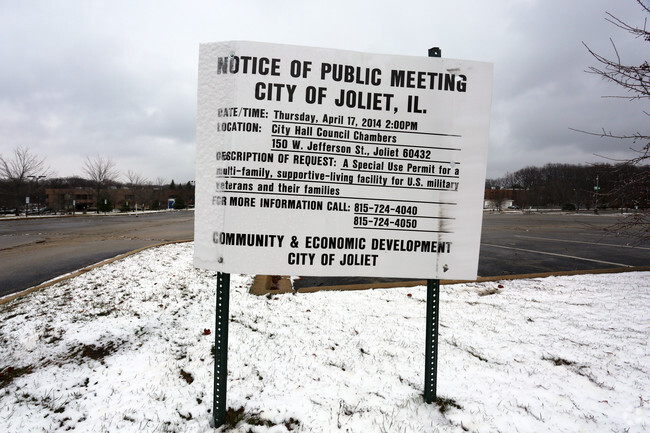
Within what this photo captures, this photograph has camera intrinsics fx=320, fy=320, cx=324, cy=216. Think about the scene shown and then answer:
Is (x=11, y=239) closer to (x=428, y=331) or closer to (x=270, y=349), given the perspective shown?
(x=270, y=349)

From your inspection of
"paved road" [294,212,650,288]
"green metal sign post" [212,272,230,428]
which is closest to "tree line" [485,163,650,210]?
"paved road" [294,212,650,288]

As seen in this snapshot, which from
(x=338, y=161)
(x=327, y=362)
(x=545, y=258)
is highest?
(x=338, y=161)

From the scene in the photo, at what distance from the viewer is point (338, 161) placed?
97.0 inches

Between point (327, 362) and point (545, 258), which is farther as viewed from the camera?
point (545, 258)

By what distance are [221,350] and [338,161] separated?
1688 millimetres

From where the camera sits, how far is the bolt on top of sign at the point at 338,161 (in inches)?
94.1

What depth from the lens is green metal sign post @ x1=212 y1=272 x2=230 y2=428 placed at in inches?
94.4

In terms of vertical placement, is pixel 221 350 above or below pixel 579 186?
below

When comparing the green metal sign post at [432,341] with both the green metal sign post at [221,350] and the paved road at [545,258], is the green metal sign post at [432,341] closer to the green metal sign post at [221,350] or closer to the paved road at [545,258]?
the green metal sign post at [221,350]

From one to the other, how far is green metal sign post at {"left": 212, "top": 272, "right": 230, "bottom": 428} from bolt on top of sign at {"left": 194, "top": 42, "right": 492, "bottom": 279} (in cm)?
16

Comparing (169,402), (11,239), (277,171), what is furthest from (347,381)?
(11,239)

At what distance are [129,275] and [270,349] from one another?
4717mm

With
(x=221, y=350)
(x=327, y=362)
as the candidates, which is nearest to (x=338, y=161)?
(x=221, y=350)

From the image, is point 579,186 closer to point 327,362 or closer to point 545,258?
point 545,258
